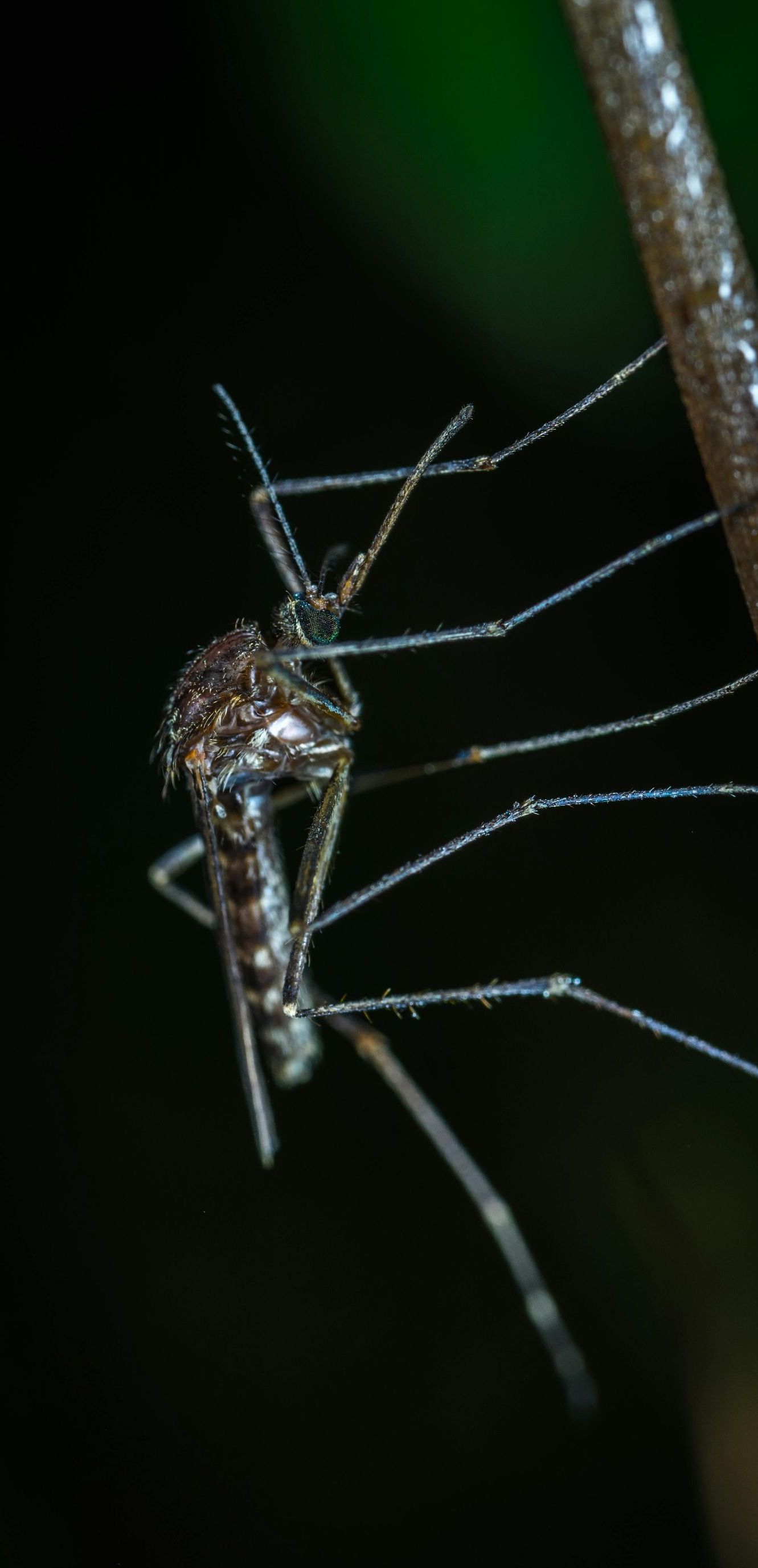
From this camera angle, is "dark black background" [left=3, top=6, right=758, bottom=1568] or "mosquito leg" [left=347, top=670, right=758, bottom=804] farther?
"dark black background" [left=3, top=6, right=758, bottom=1568]

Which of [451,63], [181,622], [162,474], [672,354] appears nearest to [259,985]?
[181,622]

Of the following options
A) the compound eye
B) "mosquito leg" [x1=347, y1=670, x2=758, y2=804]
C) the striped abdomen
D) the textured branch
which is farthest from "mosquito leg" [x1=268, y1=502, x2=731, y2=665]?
the striped abdomen

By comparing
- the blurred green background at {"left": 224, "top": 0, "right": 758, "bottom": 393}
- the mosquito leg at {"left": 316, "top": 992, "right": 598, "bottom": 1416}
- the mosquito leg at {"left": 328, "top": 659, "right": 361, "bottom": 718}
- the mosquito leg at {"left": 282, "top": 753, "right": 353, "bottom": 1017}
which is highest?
the blurred green background at {"left": 224, "top": 0, "right": 758, "bottom": 393}

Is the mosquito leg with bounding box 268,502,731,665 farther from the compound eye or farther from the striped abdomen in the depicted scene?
the striped abdomen

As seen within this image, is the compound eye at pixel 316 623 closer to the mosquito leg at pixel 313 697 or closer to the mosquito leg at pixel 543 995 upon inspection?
the mosquito leg at pixel 313 697

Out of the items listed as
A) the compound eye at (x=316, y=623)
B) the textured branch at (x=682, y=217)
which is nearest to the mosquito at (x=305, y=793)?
the compound eye at (x=316, y=623)

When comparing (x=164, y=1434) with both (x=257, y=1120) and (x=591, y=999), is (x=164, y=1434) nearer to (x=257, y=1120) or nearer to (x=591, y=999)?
(x=257, y=1120)

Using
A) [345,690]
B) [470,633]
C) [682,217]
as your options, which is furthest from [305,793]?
[682,217]
